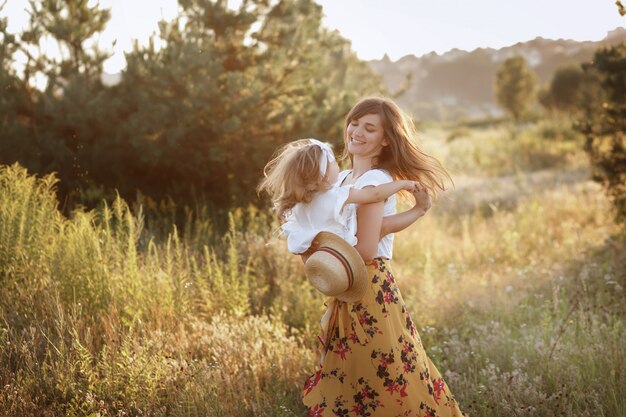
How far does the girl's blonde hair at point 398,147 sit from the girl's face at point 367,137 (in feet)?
0.08

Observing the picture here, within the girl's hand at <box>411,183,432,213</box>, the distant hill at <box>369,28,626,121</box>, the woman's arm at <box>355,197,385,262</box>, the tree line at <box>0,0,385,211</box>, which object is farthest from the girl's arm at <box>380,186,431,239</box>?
the distant hill at <box>369,28,626,121</box>

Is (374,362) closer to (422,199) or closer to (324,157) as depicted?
(422,199)

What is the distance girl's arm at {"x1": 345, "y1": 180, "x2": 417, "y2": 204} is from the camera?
9.20 feet

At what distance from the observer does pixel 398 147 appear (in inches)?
121

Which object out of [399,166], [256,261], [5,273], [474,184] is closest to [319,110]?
[256,261]

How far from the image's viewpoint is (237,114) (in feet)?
24.0

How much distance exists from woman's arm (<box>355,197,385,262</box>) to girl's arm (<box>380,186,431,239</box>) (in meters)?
0.11

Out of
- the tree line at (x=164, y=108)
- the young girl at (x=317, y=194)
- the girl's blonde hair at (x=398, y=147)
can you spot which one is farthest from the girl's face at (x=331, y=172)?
the tree line at (x=164, y=108)

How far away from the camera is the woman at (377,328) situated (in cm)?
296

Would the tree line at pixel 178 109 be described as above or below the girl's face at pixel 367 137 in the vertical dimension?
above

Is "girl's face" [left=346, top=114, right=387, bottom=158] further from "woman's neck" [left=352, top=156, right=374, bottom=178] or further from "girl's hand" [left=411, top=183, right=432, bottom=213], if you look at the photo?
"girl's hand" [left=411, top=183, right=432, bottom=213]

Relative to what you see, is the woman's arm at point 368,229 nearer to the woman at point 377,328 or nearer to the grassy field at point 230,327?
the woman at point 377,328

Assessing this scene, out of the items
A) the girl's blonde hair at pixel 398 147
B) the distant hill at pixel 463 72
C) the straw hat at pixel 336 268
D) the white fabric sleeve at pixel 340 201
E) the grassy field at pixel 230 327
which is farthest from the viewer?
the distant hill at pixel 463 72

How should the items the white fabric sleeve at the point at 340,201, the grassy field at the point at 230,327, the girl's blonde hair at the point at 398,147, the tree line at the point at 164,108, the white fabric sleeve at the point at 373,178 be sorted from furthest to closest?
the tree line at the point at 164,108 → the grassy field at the point at 230,327 → the girl's blonde hair at the point at 398,147 → the white fabric sleeve at the point at 373,178 → the white fabric sleeve at the point at 340,201
